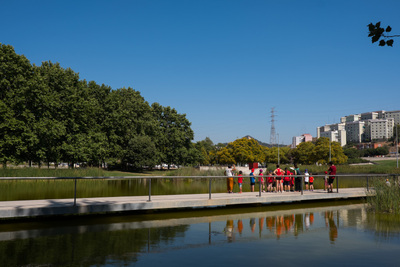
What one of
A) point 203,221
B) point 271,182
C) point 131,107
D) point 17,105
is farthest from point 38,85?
point 203,221

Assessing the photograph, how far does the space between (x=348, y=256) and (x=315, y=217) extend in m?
6.84

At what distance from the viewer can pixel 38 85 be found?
Result: 136 feet

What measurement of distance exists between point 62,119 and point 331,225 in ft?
137

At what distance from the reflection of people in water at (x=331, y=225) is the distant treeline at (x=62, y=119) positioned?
112 feet

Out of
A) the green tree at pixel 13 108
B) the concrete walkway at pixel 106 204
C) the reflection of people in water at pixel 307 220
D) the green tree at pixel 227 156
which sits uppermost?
the green tree at pixel 13 108

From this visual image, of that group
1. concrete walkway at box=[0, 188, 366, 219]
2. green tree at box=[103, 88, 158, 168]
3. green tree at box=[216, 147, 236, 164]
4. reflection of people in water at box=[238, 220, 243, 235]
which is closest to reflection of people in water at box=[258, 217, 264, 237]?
reflection of people in water at box=[238, 220, 243, 235]

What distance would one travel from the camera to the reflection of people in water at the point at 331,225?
10398 mm

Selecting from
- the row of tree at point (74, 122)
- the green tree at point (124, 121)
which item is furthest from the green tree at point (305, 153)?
the green tree at point (124, 121)

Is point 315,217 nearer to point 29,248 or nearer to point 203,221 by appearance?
point 203,221

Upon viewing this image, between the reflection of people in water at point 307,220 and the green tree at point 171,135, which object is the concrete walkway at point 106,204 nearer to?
the reflection of people in water at point 307,220

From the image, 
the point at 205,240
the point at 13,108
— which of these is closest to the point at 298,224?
the point at 205,240

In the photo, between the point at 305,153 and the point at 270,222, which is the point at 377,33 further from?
the point at 305,153

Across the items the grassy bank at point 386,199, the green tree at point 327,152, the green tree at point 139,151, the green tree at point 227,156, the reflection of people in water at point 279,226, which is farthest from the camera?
the green tree at point 227,156

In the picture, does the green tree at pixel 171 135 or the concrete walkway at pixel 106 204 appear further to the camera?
the green tree at pixel 171 135
